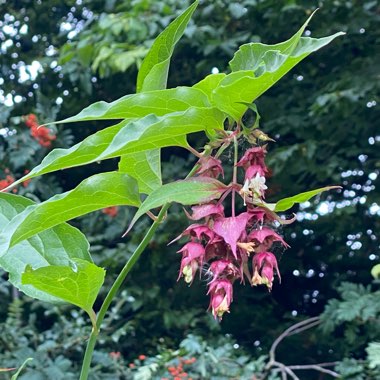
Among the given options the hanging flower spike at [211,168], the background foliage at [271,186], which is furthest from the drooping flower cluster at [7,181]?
the hanging flower spike at [211,168]

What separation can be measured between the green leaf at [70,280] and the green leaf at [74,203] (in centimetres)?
6

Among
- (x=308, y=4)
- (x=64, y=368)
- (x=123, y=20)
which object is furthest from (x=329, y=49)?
(x=64, y=368)

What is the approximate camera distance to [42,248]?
645 millimetres

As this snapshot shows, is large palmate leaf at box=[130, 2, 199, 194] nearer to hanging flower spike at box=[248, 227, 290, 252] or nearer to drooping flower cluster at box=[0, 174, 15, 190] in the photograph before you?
hanging flower spike at box=[248, 227, 290, 252]

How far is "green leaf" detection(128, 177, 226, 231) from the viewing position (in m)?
0.52

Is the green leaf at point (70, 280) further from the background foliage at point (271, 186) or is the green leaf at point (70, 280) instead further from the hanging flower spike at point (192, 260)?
the background foliage at point (271, 186)

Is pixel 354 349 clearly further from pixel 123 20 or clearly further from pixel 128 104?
pixel 128 104

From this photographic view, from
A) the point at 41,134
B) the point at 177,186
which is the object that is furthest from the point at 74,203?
the point at 41,134

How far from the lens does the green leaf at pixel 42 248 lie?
637 mm

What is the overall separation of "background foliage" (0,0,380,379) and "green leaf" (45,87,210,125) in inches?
83.9

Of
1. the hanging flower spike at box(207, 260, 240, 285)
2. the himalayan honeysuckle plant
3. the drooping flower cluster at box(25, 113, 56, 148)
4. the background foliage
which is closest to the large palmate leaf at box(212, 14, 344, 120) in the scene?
the himalayan honeysuckle plant

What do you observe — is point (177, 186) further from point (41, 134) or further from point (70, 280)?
point (41, 134)

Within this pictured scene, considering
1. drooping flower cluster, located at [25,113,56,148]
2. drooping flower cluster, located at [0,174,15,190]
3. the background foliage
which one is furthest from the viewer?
drooping flower cluster, located at [25,113,56,148]

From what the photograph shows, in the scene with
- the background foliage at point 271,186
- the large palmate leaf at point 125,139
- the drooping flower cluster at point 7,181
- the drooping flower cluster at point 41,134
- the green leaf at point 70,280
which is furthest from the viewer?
the drooping flower cluster at point 41,134
